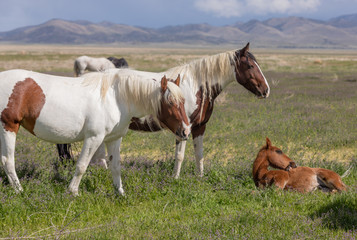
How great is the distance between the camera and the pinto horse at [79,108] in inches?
213

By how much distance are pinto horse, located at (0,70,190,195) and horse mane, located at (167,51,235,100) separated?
4.81ft

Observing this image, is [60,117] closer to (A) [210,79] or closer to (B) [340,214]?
(A) [210,79]

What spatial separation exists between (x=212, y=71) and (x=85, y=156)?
294 centimetres

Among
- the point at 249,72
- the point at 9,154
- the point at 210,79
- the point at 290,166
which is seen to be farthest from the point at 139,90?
the point at 290,166

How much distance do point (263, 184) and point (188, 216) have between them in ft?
5.31

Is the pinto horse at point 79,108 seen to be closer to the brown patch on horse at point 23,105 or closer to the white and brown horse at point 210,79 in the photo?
the brown patch on horse at point 23,105

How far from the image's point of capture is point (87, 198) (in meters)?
5.57

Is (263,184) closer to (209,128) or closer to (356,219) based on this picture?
(356,219)

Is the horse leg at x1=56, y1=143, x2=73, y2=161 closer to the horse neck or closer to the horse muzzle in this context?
the horse neck

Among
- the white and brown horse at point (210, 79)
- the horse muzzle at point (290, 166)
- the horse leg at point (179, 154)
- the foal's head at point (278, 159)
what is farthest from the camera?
the white and brown horse at point (210, 79)

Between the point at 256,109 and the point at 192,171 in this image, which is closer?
the point at 192,171

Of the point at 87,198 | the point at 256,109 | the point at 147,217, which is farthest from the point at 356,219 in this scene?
the point at 256,109

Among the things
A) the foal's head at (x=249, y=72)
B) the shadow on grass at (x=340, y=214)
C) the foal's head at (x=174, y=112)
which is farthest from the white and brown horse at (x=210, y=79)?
the shadow on grass at (x=340, y=214)

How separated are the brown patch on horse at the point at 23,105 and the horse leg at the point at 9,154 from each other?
0.12 meters
